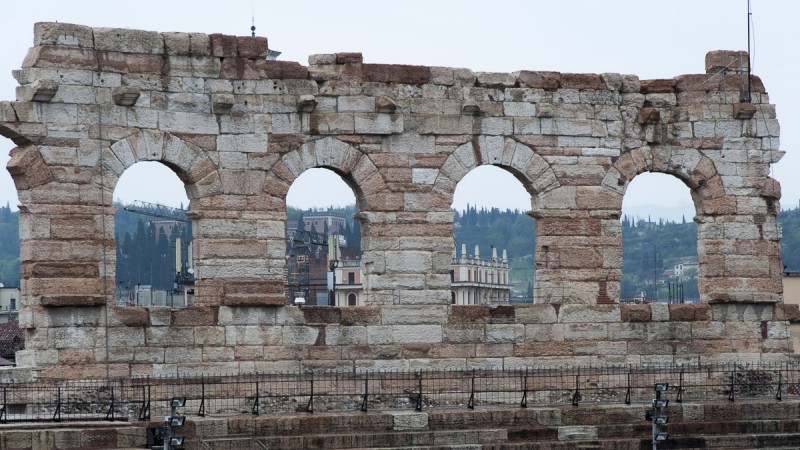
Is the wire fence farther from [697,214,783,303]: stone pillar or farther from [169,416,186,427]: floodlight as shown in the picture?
[169,416,186,427]: floodlight

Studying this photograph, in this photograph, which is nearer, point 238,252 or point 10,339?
point 238,252

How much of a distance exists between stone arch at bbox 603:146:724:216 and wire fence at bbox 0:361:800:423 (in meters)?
3.08

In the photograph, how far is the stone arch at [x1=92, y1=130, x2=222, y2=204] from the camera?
108 ft

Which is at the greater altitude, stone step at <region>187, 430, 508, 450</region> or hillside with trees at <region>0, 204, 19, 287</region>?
hillside with trees at <region>0, 204, 19, 287</region>

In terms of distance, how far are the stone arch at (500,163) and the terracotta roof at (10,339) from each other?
50.5 feet

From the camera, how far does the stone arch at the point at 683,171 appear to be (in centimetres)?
3631

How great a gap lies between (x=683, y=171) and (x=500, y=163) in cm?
370

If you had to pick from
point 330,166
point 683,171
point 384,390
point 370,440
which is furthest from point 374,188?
point 683,171

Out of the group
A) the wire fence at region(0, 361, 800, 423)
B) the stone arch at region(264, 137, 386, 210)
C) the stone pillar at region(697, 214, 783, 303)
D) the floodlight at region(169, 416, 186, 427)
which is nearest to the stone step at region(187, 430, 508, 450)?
the wire fence at region(0, 361, 800, 423)

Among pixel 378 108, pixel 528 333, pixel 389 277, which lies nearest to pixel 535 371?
pixel 528 333

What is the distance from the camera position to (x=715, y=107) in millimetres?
36906

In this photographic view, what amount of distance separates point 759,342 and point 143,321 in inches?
461

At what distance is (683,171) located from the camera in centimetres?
3666

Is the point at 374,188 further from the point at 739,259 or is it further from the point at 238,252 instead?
the point at 739,259
